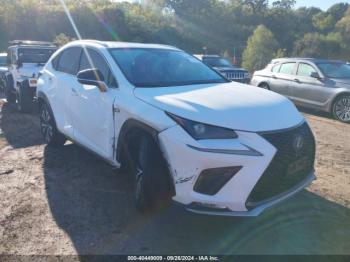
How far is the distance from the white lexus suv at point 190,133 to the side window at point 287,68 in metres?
6.90

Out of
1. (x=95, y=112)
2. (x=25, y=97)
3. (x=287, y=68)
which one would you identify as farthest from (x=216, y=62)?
(x=95, y=112)

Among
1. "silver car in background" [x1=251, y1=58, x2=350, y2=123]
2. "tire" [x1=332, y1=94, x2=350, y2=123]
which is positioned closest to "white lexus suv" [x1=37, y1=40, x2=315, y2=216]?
"tire" [x1=332, y1=94, x2=350, y2=123]

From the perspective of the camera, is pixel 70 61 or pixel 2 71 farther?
pixel 2 71

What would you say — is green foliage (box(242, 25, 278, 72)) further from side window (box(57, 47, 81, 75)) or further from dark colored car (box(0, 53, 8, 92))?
side window (box(57, 47, 81, 75))

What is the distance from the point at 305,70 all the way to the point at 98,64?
7.43m

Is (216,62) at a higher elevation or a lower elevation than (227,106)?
lower

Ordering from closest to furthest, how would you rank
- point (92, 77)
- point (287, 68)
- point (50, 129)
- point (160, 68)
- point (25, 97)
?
1. point (92, 77)
2. point (160, 68)
3. point (50, 129)
4. point (25, 97)
5. point (287, 68)

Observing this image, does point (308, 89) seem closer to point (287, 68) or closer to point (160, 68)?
point (287, 68)

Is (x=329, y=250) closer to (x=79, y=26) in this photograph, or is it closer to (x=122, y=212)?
(x=122, y=212)

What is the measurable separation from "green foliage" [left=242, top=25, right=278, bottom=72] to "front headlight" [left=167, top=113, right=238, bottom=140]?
23.6 meters

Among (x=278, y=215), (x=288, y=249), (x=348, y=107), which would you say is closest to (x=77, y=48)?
(x=278, y=215)

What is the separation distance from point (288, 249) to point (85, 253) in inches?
70.3

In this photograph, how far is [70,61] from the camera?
5840mm

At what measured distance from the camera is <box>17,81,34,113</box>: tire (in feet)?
32.7
